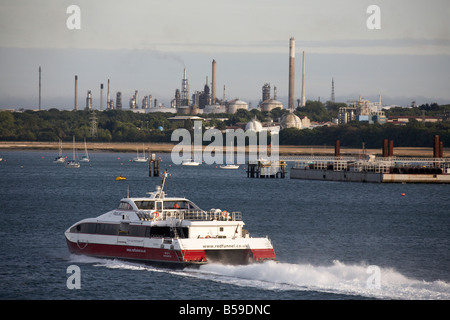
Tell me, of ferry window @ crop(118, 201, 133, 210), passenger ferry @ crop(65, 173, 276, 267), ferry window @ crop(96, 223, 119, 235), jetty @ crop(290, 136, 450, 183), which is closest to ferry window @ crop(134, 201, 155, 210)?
passenger ferry @ crop(65, 173, 276, 267)

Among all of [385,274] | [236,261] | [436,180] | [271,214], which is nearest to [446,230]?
[271,214]

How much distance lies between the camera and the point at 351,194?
117 metres

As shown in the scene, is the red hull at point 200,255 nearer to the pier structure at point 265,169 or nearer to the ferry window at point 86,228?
the ferry window at point 86,228

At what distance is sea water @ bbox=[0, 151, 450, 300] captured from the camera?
151 ft

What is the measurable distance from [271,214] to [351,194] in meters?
34.6

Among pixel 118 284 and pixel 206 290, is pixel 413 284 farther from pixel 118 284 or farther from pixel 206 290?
pixel 118 284

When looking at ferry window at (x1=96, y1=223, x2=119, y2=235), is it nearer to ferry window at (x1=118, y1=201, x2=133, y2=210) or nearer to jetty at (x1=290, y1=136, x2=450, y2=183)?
ferry window at (x1=118, y1=201, x2=133, y2=210)

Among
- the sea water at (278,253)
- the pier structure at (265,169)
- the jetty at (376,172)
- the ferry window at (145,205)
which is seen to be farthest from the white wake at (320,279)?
the pier structure at (265,169)

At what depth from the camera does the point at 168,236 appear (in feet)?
163

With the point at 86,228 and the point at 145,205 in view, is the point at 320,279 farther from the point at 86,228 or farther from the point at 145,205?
the point at 86,228

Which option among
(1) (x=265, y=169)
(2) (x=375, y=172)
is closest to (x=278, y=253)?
(2) (x=375, y=172)

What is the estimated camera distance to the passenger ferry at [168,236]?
48.5 meters

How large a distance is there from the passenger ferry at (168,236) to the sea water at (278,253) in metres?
0.68

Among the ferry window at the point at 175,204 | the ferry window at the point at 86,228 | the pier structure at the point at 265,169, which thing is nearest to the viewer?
the ferry window at the point at 175,204
